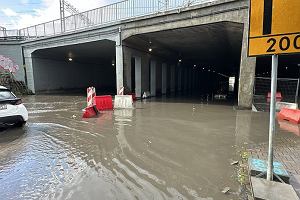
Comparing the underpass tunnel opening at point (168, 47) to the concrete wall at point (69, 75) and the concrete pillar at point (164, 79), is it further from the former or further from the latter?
the concrete wall at point (69, 75)

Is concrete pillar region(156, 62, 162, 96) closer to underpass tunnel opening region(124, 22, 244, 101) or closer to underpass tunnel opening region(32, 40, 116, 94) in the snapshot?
underpass tunnel opening region(124, 22, 244, 101)

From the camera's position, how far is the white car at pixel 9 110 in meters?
6.56

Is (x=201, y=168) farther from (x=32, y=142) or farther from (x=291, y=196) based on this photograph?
(x=32, y=142)

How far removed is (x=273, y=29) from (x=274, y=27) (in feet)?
0.09

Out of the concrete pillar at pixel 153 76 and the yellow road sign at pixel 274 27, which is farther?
the concrete pillar at pixel 153 76

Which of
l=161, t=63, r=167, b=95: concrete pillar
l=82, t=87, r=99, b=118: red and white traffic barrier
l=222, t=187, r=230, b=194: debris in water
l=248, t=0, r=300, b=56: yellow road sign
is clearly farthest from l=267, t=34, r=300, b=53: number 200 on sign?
l=161, t=63, r=167, b=95: concrete pillar

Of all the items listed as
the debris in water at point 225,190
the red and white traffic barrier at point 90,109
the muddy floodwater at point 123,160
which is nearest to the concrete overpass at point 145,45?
the red and white traffic barrier at point 90,109

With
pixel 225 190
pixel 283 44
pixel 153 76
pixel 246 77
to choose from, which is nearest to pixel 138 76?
pixel 153 76

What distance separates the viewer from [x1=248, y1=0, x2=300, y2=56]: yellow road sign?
110 inches

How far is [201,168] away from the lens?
4.12 metres

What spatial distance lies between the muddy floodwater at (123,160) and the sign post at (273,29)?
4.42 ft

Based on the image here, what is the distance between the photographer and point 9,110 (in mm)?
6734

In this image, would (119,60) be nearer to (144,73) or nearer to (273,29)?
(144,73)

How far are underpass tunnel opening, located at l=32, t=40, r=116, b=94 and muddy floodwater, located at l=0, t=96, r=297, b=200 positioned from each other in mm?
11445
